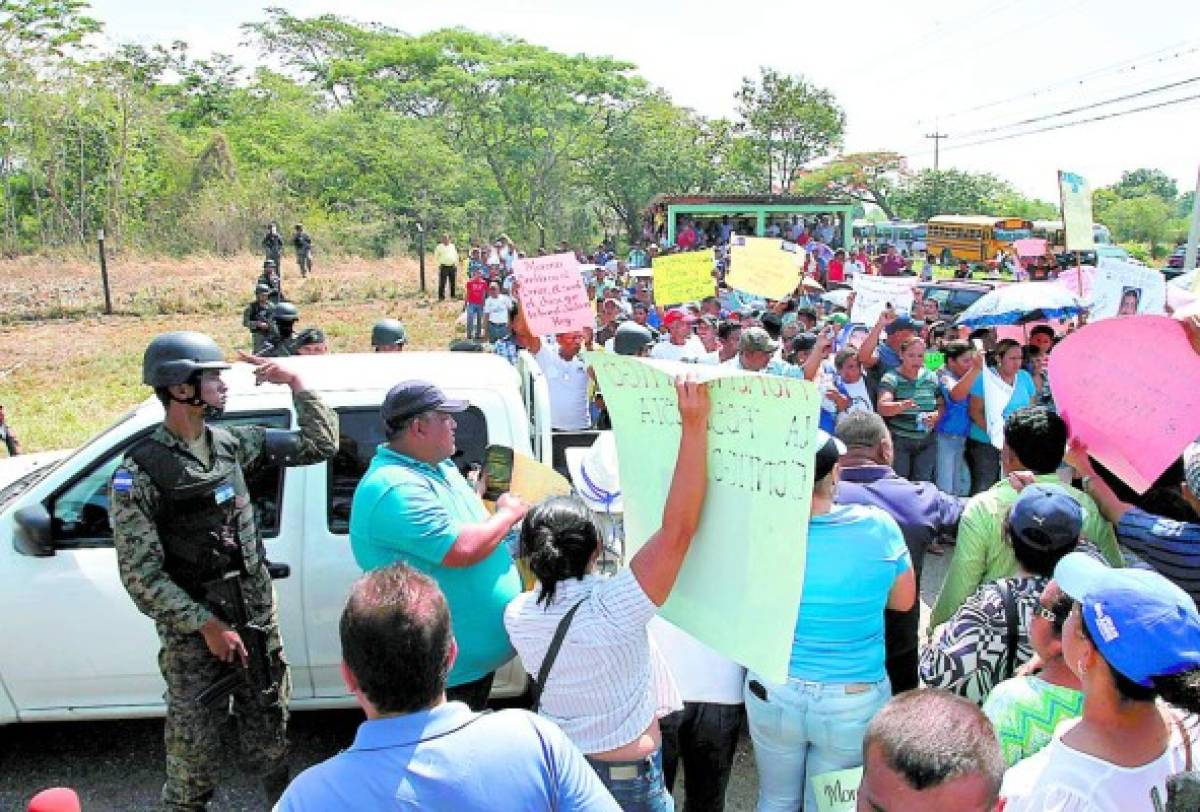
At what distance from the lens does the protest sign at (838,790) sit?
8.27 feet

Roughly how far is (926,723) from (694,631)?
28.9 inches

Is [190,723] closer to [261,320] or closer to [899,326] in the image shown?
[899,326]

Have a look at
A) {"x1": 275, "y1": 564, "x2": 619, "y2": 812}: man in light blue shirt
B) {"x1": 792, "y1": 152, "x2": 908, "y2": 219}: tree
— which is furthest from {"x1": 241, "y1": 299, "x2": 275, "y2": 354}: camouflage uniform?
{"x1": 792, "y1": 152, "x2": 908, "y2": 219}: tree

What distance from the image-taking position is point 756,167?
145 ft

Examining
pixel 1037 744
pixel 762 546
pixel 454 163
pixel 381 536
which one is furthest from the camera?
pixel 454 163

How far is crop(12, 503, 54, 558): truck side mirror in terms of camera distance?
3707mm

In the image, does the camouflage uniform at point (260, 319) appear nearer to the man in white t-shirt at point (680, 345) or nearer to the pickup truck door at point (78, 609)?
the man in white t-shirt at point (680, 345)

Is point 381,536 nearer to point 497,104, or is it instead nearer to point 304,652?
point 304,652

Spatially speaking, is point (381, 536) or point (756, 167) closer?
point (381, 536)

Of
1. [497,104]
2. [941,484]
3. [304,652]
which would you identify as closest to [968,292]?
[941,484]

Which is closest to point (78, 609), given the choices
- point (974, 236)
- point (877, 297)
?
point (877, 297)

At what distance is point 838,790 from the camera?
8.31 ft

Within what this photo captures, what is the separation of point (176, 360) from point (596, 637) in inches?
70.2

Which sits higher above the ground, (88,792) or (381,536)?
(381,536)
